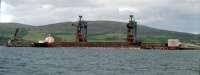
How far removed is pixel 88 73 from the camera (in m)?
56.5

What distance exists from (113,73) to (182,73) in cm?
859

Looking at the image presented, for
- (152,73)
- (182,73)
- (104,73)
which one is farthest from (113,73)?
(182,73)

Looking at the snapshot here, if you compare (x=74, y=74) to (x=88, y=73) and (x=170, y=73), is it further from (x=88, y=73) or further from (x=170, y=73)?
(x=170, y=73)

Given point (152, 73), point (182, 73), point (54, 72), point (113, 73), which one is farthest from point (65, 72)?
point (182, 73)

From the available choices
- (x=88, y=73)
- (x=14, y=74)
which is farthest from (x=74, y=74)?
(x=14, y=74)

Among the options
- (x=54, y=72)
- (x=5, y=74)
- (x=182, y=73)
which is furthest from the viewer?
(x=182, y=73)

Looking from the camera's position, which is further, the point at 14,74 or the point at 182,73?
the point at 182,73

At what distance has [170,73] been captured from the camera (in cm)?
5959

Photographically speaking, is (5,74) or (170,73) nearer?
(5,74)

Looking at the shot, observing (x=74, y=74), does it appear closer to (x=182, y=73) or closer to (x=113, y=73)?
(x=113, y=73)

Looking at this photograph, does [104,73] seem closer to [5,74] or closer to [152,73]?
[152,73]

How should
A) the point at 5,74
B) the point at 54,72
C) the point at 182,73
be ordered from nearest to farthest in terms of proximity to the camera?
the point at 5,74, the point at 54,72, the point at 182,73

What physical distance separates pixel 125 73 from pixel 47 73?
29.5 feet

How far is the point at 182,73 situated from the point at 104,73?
9.65 m
